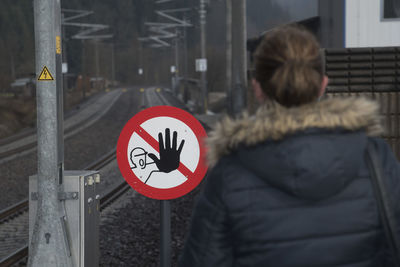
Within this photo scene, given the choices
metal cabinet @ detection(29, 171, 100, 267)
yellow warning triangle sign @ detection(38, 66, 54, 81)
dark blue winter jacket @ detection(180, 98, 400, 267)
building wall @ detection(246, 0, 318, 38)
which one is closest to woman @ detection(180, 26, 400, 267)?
dark blue winter jacket @ detection(180, 98, 400, 267)

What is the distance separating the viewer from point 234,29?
16172mm

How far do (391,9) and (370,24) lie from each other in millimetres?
620

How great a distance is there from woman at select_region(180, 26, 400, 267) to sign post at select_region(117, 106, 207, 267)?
6.66 feet

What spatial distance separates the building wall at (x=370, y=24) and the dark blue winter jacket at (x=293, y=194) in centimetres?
1407

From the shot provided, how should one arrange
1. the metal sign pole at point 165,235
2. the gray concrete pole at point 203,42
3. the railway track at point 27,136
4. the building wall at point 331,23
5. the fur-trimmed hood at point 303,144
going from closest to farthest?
the fur-trimmed hood at point 303,144
the metal sign pole at point 165,235
the building wall at point 331,23
the railway track at point 27,136
the gray concrete pole at point 203,42

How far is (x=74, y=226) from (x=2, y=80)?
49.9 metres

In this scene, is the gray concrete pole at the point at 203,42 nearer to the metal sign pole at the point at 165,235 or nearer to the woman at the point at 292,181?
the metal sign pole at the point at 165,235

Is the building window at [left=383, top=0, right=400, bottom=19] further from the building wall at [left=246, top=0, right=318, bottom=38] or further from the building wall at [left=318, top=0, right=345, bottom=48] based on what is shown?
the building wall at [left=246, top=0, right=318, bottom=38]

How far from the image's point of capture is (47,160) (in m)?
4.48

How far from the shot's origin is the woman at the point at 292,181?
1.89 m

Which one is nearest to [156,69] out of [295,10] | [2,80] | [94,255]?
[2,80]

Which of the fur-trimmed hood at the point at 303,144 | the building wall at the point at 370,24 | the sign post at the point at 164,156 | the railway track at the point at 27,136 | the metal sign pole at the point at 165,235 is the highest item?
the building wall at the point at 370,24

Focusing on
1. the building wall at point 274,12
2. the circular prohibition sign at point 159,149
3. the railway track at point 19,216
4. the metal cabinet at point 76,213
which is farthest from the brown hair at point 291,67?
the building wall at point 274,12

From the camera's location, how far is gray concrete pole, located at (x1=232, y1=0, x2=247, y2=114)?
52.3 feet
